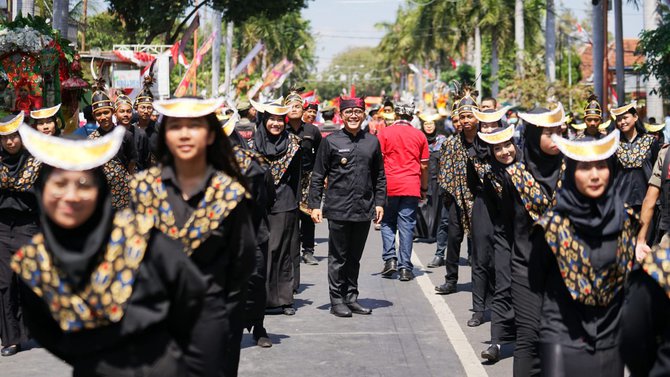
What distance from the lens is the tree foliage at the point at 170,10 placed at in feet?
108

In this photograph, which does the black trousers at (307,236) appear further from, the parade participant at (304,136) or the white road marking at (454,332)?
the white road marking at (454,332)

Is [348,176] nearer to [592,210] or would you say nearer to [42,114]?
[42,114]

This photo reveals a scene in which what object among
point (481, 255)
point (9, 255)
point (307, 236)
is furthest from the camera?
point (307, 236)

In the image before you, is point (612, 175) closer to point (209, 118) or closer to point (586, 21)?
point (209, 118)

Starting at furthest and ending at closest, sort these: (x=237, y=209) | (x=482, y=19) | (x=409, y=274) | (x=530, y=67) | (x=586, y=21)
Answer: (x=586, y=21) → (x=482, y=19) → (x=530, y=67) → (x=409, y=274) → (x=237, y=209)

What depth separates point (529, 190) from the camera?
22.2ft

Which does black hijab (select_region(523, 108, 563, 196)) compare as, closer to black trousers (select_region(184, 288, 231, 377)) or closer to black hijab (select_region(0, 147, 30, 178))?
black trousers (select_region(184, 288, 231, 377))

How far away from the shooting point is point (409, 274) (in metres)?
12.6

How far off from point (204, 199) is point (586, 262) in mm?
1787

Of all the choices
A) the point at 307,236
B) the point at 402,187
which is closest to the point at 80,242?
the point at 402,187

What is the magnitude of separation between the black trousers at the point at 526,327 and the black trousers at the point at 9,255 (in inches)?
167

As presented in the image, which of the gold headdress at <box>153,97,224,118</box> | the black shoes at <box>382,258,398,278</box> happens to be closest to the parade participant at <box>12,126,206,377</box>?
the gold headdress at <box>153,97,224,118</box>

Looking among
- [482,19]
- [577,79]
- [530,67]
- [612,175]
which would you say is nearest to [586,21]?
[577,79]

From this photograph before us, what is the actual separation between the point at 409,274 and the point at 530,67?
30.3 m
